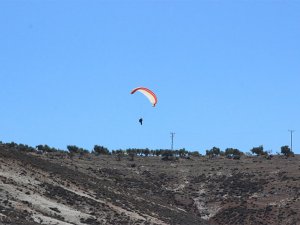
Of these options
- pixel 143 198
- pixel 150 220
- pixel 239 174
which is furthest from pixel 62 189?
pixel 239 174

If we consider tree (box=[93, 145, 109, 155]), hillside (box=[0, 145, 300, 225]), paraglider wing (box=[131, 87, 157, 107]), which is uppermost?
tree (box=[93, 145, 109, 155])

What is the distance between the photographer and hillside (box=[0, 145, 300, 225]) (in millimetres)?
52438

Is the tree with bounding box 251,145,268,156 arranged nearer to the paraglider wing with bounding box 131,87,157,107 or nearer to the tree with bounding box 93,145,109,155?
the tree with bounding box 93,145,109,155

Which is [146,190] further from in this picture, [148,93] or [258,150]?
[258,150]

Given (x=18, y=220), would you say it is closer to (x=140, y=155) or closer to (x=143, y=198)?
(x=143, y=198)

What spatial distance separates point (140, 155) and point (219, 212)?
122 feet

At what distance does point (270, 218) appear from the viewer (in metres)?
71.7

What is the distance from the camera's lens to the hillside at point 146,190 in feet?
172

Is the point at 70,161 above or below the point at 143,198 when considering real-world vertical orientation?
above

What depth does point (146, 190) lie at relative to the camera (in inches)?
3292

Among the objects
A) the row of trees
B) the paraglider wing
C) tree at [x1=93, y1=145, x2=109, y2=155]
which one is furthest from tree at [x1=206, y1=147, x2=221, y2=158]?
the paraglider wing

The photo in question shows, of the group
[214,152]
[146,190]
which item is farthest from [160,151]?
[146,190]

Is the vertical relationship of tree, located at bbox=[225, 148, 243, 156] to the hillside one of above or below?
above

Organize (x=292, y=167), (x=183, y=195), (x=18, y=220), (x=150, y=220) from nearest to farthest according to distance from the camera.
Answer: (x=18, y=220), (x=150, y=220), (x=183, y=195), (x=292, y=167)
